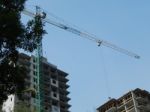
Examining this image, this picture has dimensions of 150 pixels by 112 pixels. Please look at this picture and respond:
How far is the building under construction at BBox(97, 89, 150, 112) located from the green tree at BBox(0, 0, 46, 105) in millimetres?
89460

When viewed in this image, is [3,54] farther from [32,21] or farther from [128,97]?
[128,97]

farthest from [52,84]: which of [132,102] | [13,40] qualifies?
[13,40]

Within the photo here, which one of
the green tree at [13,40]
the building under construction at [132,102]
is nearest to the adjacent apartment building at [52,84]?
the building under construction at [132,102]

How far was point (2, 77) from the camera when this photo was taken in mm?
16531

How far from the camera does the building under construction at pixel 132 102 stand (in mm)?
106875

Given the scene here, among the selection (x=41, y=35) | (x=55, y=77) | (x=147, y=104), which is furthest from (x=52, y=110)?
(x=41, y=35)

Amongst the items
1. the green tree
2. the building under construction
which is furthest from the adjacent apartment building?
the green tree

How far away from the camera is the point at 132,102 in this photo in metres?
108

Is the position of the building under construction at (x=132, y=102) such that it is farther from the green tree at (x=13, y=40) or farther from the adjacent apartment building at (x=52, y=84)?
the green tree at (x=13, y=40)

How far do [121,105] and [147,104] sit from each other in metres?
6.94

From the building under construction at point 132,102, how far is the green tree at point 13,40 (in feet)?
294

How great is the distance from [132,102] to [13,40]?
93.2m

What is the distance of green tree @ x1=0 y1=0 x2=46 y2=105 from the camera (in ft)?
54.5

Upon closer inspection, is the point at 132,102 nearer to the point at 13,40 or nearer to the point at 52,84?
the point at 52,84
